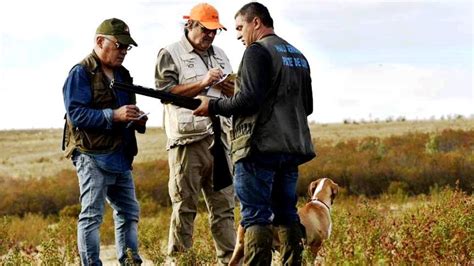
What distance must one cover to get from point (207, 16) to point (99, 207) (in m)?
1.68

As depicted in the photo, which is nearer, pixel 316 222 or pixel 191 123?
pixel 191 123

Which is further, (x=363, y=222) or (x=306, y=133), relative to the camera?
(x=363, y=222)

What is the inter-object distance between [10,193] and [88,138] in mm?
17695

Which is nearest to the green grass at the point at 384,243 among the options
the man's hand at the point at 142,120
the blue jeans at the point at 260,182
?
the blue jeans at the point at 260,182

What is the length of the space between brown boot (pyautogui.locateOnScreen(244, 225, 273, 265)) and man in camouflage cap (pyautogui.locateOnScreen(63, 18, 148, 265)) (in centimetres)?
118

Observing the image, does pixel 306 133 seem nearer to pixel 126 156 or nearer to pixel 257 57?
pixel 257 57

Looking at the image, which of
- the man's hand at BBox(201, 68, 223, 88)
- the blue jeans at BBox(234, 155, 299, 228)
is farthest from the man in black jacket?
the man's hand at BBox(201, 68, 223, 88)

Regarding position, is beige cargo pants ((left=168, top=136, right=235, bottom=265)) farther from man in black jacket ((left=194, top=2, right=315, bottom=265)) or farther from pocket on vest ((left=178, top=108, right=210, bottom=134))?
man in black jacket ((left=194, top=2, right=315, bottom=265))

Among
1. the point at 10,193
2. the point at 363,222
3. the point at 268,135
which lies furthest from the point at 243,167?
the point at 10,193

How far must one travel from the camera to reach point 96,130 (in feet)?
25.1

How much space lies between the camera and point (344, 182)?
76.4 feet

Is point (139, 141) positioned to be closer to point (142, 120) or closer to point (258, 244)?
point (142, 120)

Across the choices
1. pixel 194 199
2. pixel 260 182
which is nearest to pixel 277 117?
pixel 260 182

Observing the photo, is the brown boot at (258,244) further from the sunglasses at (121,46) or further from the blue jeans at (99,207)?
the sunglasses at (121,46)
